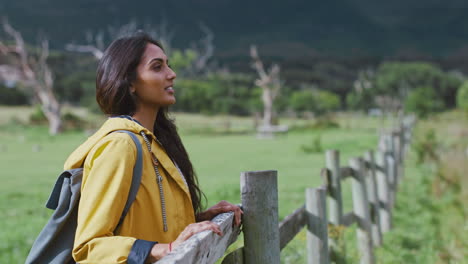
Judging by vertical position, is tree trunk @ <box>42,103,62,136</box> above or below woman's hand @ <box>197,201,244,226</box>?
below

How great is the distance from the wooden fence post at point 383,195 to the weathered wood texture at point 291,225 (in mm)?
4199

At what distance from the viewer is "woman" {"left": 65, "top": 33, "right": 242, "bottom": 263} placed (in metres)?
1.70

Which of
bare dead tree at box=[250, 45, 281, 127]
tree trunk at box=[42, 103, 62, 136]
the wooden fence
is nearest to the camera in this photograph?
the wooden fence

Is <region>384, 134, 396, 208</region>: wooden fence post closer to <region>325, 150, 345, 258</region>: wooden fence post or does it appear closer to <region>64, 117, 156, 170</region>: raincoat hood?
<region>325, 150, 345, 258</region>: wooden fence post

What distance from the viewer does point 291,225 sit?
3352mm

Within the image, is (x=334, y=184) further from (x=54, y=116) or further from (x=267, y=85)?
(x=54, y=116)

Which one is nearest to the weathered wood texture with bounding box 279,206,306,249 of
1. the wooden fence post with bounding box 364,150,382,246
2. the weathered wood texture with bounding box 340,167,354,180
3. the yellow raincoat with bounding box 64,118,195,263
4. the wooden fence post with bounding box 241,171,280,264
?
the wooden fence post with bounding box 241,171,280,264

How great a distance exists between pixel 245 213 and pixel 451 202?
24.3 ft

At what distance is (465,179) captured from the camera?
10.8 metres

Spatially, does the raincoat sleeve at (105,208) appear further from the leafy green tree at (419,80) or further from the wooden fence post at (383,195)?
the leafy green tree at (419,80)

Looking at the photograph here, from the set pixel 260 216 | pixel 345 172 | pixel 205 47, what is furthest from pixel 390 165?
pixel 205 47

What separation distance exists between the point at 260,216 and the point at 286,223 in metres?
0.88

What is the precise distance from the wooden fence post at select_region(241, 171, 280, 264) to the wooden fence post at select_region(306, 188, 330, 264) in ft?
4.27

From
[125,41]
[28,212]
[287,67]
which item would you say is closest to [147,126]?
[125,41]
